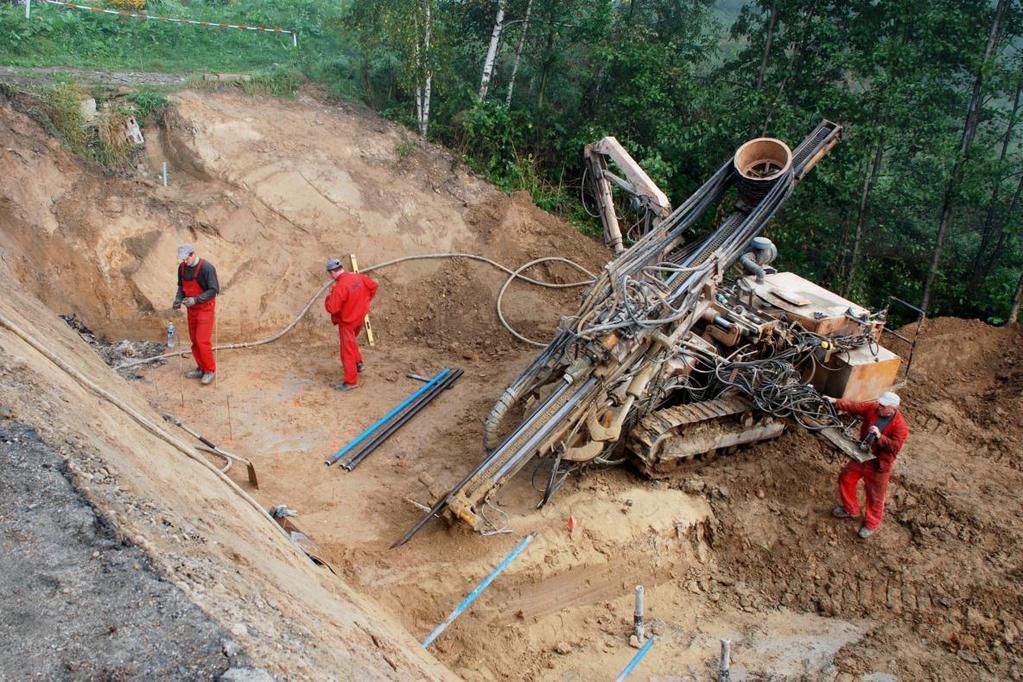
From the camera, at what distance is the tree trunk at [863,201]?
42.4ft

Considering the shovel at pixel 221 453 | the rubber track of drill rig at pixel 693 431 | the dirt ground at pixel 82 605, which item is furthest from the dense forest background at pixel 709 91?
the dirt ground at pixel 82 605

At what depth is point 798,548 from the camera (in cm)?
802

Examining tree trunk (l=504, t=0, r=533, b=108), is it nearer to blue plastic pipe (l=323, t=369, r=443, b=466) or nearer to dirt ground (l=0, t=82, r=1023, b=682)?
dirt ground (l=0, t=82, r=1023, b=682)

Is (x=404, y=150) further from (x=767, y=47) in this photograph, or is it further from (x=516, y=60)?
(x=767, y=47)

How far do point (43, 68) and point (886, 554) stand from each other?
12.2 metres

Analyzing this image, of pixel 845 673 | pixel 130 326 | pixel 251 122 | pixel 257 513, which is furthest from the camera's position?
pixel 251 122

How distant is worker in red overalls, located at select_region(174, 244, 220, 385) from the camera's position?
8656mm

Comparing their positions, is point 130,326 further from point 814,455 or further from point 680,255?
point 814,455

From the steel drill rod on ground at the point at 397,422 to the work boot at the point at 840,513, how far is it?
4272 millimetres

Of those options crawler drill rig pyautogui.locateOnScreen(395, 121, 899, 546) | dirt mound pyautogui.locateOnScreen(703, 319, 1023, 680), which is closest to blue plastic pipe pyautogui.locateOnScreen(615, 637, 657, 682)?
dirt mound pyautogui.locateOnScreen(703, 319, 1023, 680)

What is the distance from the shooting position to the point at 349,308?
30.1 feet

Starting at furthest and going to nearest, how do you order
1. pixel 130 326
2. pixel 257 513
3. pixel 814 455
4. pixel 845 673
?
1. pixel 130 326
2. pixel 814 455
3. pixel 845 673
4. pixel 257 513

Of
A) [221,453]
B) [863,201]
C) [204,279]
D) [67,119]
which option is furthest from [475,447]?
[863,201]

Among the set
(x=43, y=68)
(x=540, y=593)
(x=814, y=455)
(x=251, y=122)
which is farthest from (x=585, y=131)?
(x=540, y=593)
